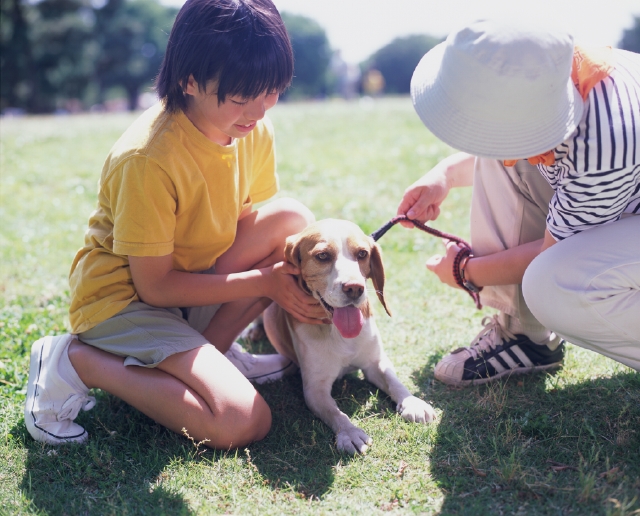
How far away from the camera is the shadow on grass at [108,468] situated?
2.46m

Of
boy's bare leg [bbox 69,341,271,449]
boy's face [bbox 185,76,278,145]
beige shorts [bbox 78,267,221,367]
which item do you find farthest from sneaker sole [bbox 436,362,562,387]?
boy's face [bbox 185,76,278,145]

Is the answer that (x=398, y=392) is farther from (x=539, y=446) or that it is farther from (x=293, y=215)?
(x=293, y=215)

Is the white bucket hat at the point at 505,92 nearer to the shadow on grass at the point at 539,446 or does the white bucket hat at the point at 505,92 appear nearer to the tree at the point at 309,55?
the shadow on grass at the point at 539,446

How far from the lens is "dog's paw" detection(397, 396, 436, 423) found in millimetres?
2926

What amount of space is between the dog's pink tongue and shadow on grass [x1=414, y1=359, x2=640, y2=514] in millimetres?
544

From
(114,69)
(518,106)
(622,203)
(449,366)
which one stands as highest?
(518,106)

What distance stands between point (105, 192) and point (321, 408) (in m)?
→ 1.45

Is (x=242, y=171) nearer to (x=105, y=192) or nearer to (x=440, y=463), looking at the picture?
(x=105, y=192)

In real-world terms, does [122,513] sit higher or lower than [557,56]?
lower

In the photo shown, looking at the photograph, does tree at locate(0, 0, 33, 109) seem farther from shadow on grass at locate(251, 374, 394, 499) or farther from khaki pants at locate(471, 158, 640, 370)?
khaki pants at locate(471, 158, 640, 370)

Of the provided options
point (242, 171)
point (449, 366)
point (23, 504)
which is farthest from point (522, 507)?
point (242, 171)

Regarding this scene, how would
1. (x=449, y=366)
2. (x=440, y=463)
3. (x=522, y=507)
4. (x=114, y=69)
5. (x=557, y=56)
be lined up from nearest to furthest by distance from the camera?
(x=557, y=56) → (x=522, y=507) → (x=440, y=463) → (x=449, y=366) → (x=114, y=69)

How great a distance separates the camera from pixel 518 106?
6.79ft

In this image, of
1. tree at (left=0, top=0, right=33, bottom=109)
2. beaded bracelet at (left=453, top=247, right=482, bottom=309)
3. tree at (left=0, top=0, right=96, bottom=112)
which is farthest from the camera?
tree at (left=0, top=0, right=96, bottom=112)
